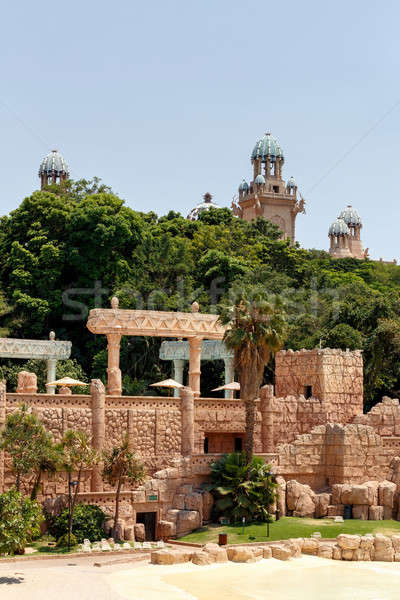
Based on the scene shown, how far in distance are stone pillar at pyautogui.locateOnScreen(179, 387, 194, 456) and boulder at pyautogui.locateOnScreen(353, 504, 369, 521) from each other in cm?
713

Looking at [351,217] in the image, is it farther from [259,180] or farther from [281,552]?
[281,552]

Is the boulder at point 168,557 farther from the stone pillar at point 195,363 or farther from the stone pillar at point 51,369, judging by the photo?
the stone pillar at point 51,369

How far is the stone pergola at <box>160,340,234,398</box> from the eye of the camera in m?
51.7

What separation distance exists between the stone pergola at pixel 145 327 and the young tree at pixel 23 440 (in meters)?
7.41

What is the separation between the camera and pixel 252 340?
132ft

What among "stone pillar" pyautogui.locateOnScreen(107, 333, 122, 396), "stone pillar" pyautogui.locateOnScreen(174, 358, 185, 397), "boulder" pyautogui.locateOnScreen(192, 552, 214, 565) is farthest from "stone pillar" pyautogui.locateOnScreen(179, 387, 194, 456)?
"stone pillar" pyautogui.locateOnScreen(174, 358, 185, 397)

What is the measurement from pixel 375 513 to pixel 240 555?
840 centimetres

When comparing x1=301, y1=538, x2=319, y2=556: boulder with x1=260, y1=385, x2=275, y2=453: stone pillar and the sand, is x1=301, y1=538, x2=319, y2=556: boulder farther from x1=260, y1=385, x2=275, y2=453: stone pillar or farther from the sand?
x1=260, y1=385, x2=275, y2=453: stone pillar

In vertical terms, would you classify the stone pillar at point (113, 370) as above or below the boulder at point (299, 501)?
above

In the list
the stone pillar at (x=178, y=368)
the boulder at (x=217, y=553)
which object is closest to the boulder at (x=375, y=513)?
the boulder at (x=217, y=553)

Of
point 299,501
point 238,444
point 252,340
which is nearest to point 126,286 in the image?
point 238,444

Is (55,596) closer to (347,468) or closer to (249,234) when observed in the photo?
(347,468)

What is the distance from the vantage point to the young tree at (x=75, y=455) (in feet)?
119

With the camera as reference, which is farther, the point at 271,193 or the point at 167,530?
the point at 271,193
